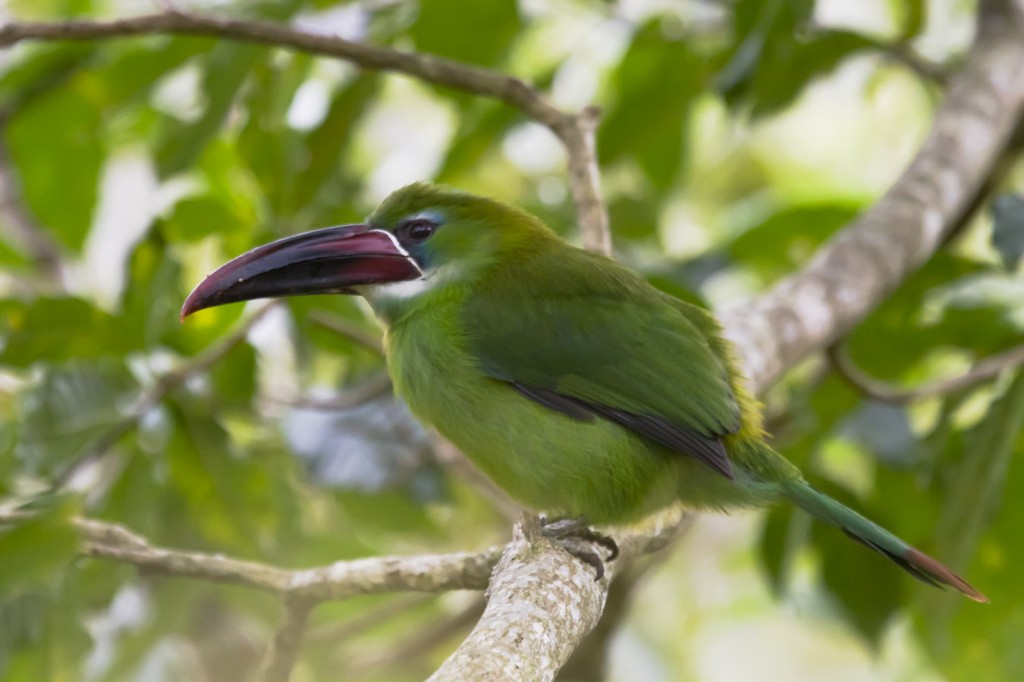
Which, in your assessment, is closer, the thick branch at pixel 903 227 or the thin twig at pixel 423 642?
the thick branch at pixel 903 227

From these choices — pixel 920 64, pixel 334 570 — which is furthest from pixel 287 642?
pixel 920 64

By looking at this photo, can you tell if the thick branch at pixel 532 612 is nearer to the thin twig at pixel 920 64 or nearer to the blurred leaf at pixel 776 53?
the blurred leaf at pixel 776 53

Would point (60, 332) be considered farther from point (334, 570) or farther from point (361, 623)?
point (334, 570)

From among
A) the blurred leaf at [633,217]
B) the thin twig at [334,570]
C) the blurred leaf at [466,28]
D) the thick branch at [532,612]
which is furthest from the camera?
the blurred leaf at [633,217]

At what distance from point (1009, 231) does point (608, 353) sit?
87cm

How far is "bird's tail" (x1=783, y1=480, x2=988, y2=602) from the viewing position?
2119 millimetres

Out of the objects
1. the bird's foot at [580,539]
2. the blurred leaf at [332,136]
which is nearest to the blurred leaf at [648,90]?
the blurred leaf at [332,136]

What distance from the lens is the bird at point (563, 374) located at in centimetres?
228

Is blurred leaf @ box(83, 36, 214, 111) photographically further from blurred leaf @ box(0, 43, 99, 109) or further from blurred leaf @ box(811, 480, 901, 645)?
blurred leaf @ box(811, 480, 901, 645)

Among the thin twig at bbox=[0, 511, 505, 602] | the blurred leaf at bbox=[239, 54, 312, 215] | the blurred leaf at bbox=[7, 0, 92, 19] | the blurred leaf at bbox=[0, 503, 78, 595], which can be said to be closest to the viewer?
the blurred leaf at bbox=[0, 503, 78, 595]

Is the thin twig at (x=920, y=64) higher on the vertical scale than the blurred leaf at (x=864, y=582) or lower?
higher

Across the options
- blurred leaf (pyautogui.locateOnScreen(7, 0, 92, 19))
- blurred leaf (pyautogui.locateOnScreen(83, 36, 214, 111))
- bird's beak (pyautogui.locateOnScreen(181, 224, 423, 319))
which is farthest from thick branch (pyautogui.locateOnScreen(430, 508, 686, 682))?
blurred leaf (pyautogui.locateOnScreen(7, 0, 92, 19))

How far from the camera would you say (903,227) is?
9.96ft

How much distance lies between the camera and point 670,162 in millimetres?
3764
